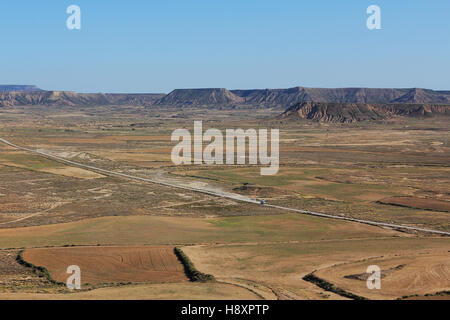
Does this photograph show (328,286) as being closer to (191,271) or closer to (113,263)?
(191,271)

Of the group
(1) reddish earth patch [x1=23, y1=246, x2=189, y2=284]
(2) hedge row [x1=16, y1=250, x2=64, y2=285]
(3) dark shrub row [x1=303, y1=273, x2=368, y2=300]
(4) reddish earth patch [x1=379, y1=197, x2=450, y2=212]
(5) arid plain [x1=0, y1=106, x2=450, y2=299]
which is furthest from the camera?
(4) reddish earth patch [x1=379, y1=197, x2=450, y2=212]

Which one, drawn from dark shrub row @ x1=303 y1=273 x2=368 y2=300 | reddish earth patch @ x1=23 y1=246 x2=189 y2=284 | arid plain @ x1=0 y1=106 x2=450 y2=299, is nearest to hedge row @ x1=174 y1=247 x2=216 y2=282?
reddish earth patch @ x1=23 y1=246 x2=189 y2=284

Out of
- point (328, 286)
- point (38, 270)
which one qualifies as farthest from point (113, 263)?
point (328, 286)

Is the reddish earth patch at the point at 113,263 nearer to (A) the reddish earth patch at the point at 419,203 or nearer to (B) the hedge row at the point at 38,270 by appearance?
(B) the hedge row at the point at 38,270

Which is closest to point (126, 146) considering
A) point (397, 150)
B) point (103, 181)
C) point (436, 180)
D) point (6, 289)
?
point (103, 181)

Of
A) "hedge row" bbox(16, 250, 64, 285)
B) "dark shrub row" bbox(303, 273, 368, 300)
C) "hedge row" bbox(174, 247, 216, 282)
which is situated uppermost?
"hedge row" bbox(16, 250, 64, 285)

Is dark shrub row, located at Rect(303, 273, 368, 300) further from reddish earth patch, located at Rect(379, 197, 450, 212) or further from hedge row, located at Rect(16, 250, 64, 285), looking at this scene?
reddish earth patch, located at Rect(379, 197, 450, 212)
